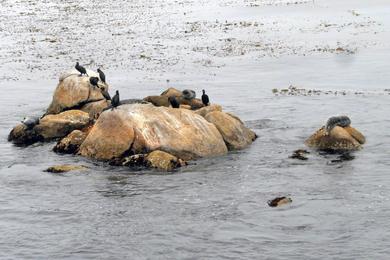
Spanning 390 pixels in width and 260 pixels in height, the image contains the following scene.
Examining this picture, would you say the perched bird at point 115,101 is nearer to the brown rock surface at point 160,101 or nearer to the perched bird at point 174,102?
the perched bird at point 174,102

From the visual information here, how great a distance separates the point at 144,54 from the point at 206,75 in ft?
35.8

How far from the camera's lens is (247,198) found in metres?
26.4

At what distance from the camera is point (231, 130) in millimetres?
34219

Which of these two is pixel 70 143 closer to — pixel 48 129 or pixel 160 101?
pixel 48 129

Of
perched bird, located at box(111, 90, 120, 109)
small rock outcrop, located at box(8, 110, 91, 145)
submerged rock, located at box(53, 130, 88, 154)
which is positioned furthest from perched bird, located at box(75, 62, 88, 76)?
perched bird, located at box(111, 90, 120, 109)

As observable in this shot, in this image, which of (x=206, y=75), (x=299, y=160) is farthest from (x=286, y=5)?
(x=299, y=160)

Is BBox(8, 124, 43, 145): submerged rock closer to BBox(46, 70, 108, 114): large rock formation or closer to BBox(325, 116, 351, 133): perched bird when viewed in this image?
BBox(46, 70, 108, 114): large rock formation

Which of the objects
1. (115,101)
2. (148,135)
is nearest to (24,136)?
(115,101)

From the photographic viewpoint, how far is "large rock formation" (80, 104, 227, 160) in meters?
31.7

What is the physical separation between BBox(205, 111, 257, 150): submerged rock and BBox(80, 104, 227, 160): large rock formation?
62 cm

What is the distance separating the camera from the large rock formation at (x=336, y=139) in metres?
32.9

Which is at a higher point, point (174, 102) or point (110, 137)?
point (174, 102)

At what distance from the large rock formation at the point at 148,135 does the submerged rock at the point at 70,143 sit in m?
0.82

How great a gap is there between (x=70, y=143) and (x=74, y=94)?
6662 millimetres
